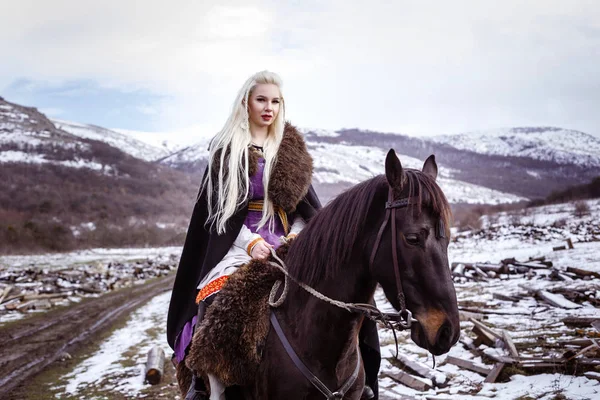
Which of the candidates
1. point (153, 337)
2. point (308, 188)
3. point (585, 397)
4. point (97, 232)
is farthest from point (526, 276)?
point (97, 232)

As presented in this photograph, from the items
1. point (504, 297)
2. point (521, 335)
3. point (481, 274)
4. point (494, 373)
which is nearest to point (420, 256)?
point (494, 373)

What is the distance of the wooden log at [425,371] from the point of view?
20.3ft

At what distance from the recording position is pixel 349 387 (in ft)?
9.14

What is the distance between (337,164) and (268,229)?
163 meters

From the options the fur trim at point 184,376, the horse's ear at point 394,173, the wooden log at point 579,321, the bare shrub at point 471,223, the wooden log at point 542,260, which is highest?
the horse's ear at point 394,173

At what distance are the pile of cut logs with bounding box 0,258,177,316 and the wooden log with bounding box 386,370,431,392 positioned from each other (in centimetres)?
1406

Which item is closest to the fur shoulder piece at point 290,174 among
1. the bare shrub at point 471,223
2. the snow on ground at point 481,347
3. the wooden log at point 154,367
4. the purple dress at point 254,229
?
the purple dress at point 254,229

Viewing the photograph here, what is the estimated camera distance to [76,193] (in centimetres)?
7600

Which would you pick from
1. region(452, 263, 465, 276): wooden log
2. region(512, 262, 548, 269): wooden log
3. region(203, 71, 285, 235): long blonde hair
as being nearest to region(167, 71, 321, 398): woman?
region(203, 71, 285, 235): long blonde hair

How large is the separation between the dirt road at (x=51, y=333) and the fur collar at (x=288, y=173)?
6975 millimetres

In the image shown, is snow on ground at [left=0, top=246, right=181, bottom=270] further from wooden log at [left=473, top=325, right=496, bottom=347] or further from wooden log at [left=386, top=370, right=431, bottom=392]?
wooden log at [left=473, top=325, right=496, bottom=347]

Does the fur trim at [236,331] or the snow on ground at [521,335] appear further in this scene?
the snow on ground at [521,335]

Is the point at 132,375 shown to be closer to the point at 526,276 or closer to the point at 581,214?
the point at 526,276

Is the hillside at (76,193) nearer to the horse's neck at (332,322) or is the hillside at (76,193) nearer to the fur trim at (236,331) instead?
the fur trim at (236,331)
